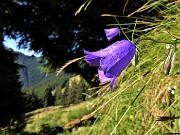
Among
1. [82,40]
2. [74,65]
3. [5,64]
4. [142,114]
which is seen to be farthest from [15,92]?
[142,114]

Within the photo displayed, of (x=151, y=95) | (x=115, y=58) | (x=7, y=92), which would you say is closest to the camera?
(x=115, y=58)

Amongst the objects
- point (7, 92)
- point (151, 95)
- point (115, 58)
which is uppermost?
point (115, 58)

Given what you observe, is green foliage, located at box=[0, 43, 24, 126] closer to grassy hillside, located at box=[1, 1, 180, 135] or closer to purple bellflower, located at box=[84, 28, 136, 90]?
grassy hillside, located at box=[1, 1, 180, 135]

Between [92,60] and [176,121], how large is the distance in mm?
656

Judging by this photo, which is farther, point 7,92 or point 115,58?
point 7,92

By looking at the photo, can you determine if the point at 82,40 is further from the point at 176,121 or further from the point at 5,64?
the point at 176,121

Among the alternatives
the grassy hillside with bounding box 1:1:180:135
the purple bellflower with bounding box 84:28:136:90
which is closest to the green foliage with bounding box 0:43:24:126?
the grassy hillside with bounding box 1:1:180:135

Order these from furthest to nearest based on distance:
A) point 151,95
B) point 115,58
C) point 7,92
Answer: point 7,92 < point 151,95 < point 115,58

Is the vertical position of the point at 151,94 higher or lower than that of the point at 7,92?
higher

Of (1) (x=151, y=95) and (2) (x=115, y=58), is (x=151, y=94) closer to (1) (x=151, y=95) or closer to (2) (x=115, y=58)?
Answer: (1) (x=151, y=95)

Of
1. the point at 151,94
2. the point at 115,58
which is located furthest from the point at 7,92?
the point at 115,58

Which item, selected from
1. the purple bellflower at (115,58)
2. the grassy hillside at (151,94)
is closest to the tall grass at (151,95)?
the grassy hillside at (151,94)

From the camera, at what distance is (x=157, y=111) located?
1.65 meters

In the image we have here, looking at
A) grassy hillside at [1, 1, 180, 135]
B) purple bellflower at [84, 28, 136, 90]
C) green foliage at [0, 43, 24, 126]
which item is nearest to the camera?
purple bellflower at [84, 28, 136, 90]
